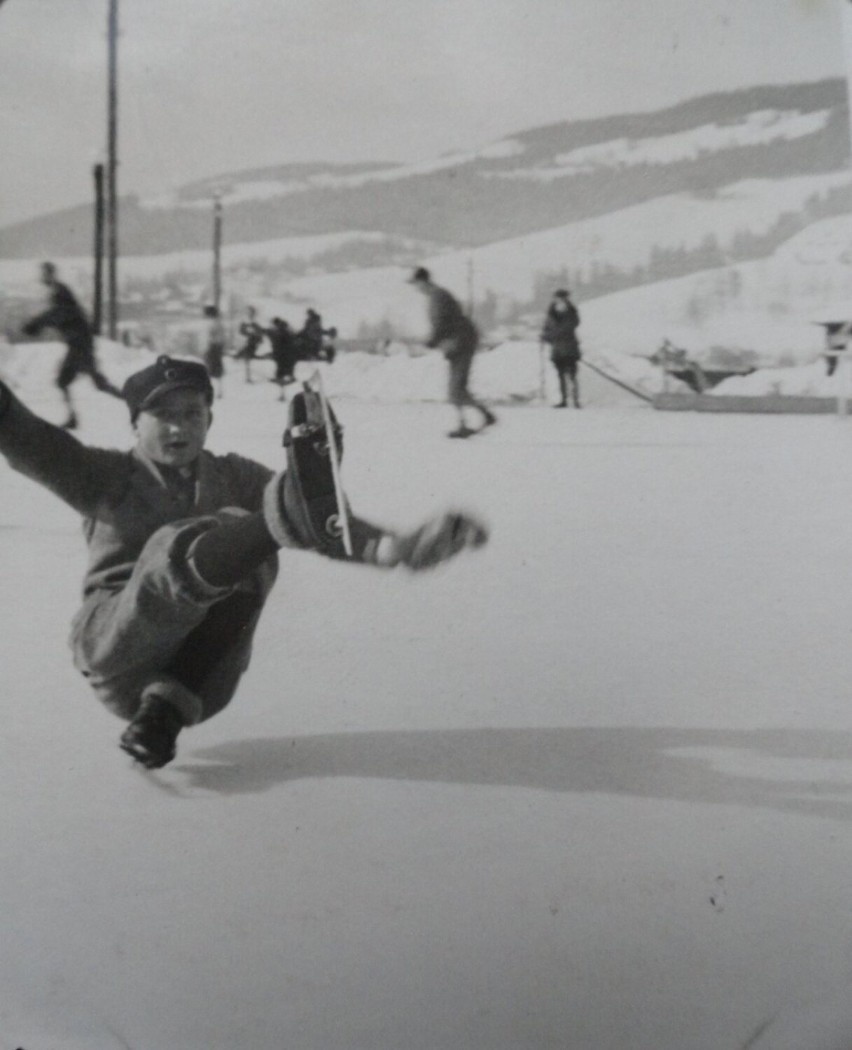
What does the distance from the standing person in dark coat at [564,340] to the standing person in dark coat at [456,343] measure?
9 cm

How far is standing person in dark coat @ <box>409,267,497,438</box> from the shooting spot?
1374 millimetres

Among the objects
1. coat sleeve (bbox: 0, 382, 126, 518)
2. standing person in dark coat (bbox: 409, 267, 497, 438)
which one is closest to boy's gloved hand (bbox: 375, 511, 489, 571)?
standing person in dark coat (bbox: 409, 267, 497, 438)

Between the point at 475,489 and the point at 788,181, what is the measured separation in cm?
55

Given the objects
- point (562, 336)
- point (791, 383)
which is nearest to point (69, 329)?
point (562, 336)

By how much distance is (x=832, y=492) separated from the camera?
149 cm

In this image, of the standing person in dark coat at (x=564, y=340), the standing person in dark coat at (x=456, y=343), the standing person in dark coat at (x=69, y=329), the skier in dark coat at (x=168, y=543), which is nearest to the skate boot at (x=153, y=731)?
the skier in dark coat at (x=168, y=543)

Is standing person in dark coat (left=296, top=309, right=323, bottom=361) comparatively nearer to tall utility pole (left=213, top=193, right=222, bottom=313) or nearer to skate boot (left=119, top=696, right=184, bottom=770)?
tall utility pole (left=213, top=193, right=222, bottom=313)

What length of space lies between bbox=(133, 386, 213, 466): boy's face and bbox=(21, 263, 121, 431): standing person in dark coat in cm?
5

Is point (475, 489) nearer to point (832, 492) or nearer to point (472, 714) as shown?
point (472, 714)

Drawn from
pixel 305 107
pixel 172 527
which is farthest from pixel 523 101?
pixel 172 527

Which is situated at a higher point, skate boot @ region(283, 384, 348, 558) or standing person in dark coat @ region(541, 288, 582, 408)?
standing person in dark coat @ region(541, 288, 582, 408)

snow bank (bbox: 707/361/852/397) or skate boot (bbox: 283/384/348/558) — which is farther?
snow bank (bbox: 707/361/852/397)

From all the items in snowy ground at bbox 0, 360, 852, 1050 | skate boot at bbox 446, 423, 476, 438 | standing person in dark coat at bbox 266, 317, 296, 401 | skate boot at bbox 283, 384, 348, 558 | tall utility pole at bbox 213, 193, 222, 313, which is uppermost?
tall utility pole at bbox 213, 193, 222, 313

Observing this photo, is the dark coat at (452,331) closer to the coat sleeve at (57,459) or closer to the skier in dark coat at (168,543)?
the skier in dark coat at (168,543)
